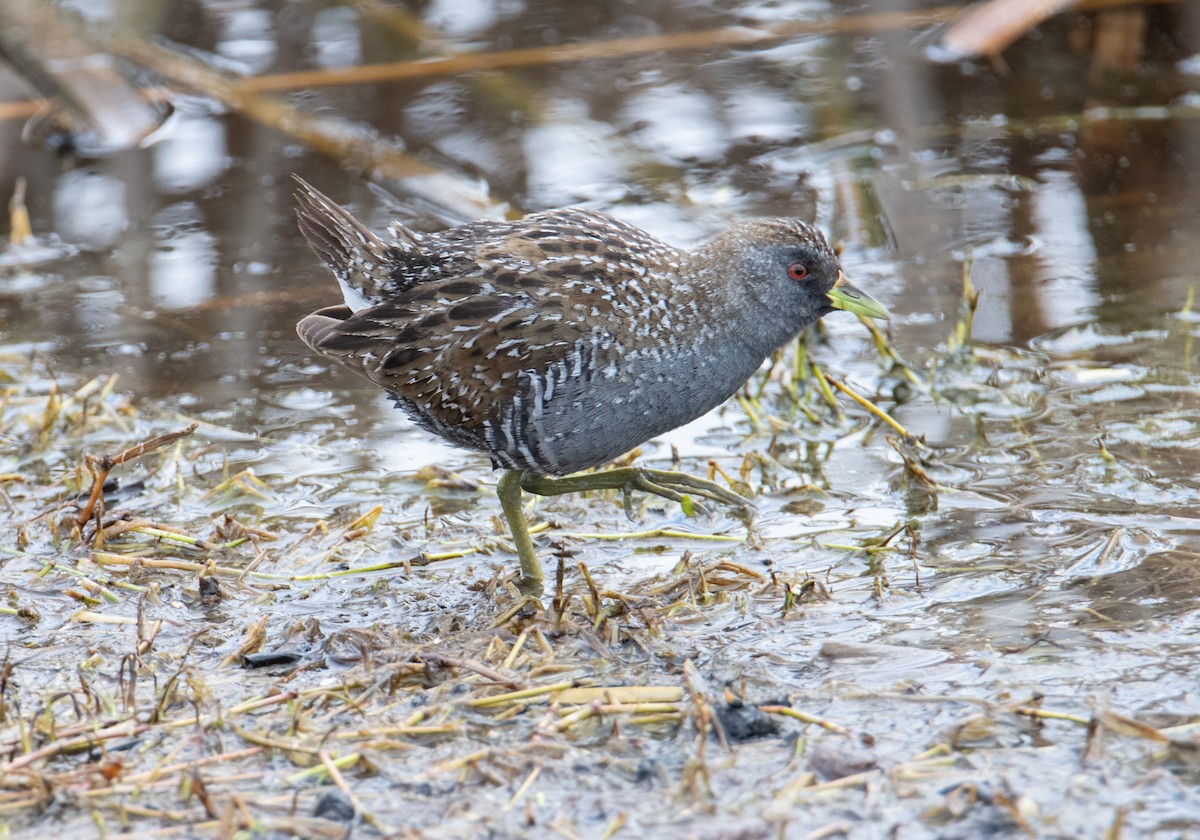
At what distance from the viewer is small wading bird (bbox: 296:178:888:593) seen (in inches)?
148

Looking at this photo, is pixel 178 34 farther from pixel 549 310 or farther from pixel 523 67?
pixel 549 310

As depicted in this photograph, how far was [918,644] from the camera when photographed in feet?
11.1

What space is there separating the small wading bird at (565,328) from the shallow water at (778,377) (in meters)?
0.43

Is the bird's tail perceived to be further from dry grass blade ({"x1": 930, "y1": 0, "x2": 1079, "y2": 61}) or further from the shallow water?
dry grass blade ({"x1": 930, "y1": 0, "x2": 1079, "y2": 61})

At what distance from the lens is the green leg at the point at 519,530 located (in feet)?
13.0

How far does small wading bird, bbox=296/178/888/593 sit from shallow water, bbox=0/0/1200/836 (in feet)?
1.42

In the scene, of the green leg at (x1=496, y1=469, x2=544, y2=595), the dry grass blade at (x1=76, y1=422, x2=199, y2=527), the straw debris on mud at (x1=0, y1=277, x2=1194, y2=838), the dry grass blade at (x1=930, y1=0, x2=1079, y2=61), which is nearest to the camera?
the straw debris on mud at (x1=0, y1=277, x2=1194, y2=838)

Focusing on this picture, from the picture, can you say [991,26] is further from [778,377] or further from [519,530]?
[519,530]

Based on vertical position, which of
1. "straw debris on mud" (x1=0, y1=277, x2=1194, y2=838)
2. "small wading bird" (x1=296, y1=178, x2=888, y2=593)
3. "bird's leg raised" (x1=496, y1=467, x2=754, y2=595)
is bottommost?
"straw debris on mud" (x1=0, y1=277, x2=1194, y2=838)

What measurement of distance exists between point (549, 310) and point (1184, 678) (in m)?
1.78

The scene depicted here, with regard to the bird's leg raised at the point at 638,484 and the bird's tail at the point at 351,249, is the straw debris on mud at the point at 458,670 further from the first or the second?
the bird's tail at the point at 351,249

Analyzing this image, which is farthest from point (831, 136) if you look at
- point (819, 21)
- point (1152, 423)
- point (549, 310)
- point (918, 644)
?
point (918, 644)

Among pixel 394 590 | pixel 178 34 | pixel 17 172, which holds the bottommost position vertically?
pixel 394 590

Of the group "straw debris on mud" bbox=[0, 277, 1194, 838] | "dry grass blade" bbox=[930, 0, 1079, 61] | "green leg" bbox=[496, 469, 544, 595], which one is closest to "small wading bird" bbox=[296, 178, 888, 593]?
"green leg" bbox=[496, 469, 544, 595]
